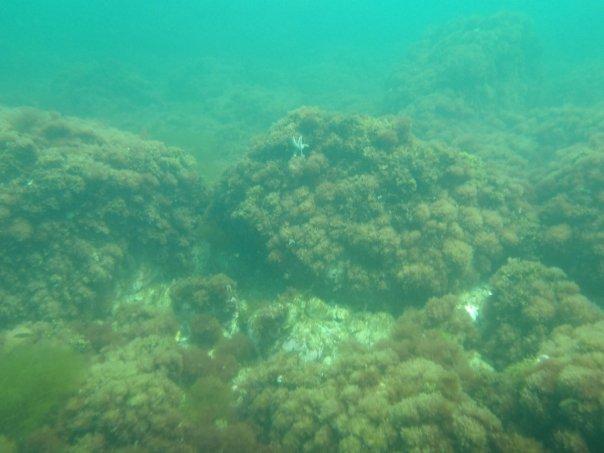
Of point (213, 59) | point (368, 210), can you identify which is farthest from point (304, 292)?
point (213, 59)

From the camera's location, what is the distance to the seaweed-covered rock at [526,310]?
7129 millimetres

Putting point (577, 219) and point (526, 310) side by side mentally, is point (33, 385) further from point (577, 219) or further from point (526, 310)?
point (577, 219)

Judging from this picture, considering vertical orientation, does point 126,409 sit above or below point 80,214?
below

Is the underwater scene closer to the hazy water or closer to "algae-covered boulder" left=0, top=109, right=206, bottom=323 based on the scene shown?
"algae-covered boulder" left=0, top=109, right=206, bottom=323

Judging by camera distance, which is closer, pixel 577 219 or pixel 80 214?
pixel 577 219

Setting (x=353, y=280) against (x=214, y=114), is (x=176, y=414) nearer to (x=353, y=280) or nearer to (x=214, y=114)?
(x=353, y=280)

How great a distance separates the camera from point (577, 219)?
393 inches

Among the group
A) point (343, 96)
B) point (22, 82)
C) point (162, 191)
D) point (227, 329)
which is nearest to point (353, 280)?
point (227, 329)

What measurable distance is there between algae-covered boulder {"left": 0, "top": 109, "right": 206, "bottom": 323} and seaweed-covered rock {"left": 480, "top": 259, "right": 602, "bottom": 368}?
27.8ft

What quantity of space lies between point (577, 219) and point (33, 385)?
516 inches

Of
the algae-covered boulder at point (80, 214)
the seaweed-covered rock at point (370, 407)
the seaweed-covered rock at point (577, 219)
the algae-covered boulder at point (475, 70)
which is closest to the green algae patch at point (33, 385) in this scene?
the algae-covered boulder at point (80, 214)

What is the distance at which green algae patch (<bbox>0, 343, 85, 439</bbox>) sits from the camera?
18.6 ft

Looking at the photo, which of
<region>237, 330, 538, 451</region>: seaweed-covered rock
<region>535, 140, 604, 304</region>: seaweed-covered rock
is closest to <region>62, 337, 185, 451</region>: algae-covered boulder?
<region>237, 330, 538, 451</region>: seaweed-covered rock

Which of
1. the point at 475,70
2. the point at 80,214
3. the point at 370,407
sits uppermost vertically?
the point at 475,70
